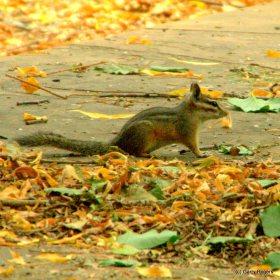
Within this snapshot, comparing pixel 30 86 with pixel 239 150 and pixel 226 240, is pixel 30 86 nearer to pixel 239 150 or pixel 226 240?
pixel 239 150

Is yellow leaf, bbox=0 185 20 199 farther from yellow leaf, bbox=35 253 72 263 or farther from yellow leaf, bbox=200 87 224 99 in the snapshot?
yellow leaf, bbox=200 87 224 99

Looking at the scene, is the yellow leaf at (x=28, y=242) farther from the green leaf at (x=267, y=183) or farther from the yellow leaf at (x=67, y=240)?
the green leaf at (x=267, y=183)

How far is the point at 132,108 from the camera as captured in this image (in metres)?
8.22

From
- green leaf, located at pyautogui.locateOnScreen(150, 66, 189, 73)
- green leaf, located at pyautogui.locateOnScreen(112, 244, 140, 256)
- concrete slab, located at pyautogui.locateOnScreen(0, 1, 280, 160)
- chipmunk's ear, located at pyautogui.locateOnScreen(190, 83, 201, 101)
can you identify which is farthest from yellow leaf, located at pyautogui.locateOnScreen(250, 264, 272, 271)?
green leaf, located at pyautogui.locateOnScreen(150, 66, 189, 73)

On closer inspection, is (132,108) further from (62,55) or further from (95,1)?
(95,1)

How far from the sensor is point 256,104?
8.20 m

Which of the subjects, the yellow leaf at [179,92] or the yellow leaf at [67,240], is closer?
the yellow leaf at [67,240]

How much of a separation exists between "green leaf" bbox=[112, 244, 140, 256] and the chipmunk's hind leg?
6.91ft

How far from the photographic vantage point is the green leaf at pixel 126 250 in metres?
4.80

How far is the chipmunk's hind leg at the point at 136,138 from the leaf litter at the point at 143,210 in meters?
0.55

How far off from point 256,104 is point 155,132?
1417 millimetres

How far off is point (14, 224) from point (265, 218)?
3.78 feet

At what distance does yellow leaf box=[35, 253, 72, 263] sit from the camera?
15.1 feet

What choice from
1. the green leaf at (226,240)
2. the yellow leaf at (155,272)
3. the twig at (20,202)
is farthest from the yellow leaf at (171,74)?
the yellow leaf at (155,272)
